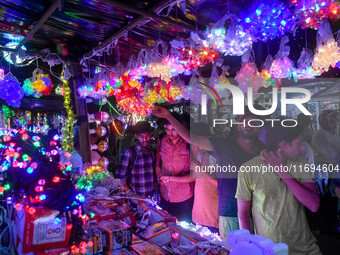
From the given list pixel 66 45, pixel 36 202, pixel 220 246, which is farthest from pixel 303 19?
pixel 66 45

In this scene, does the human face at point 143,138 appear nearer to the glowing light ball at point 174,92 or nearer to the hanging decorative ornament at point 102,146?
the glowing light ball at point 174,92

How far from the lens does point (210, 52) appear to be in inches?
101

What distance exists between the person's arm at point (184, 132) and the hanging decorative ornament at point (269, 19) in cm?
128

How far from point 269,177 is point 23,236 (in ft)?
5.52

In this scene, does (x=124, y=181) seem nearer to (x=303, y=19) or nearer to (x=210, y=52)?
(x=210, y=52)

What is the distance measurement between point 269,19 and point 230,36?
0.35 meters

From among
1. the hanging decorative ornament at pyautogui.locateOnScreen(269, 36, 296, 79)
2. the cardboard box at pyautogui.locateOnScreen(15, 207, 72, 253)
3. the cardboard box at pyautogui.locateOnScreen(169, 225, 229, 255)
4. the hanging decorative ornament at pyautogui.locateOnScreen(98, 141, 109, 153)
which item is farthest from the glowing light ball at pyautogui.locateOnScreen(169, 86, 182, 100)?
the cardboard box at pyautogui.locateOnScreen(15, 207, 72, 253)

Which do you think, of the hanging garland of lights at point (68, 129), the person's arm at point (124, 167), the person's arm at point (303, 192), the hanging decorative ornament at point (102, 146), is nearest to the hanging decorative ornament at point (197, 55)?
the person's arm at point (303, 192)

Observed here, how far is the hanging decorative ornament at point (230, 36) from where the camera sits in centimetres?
225

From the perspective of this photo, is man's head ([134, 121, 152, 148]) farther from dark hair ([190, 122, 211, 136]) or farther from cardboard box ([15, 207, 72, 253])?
cardboard box ([15, 207, 72, 253])

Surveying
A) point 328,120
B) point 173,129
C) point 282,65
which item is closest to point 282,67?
point 282,65

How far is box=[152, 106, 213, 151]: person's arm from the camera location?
2960 millimetres

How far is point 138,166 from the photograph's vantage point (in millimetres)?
3441

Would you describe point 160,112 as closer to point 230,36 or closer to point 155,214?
point 230,36
